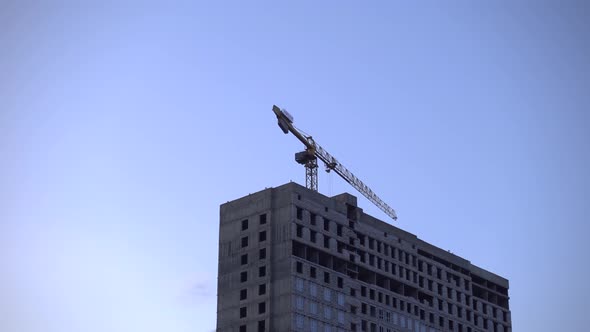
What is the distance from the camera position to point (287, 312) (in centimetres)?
19912
